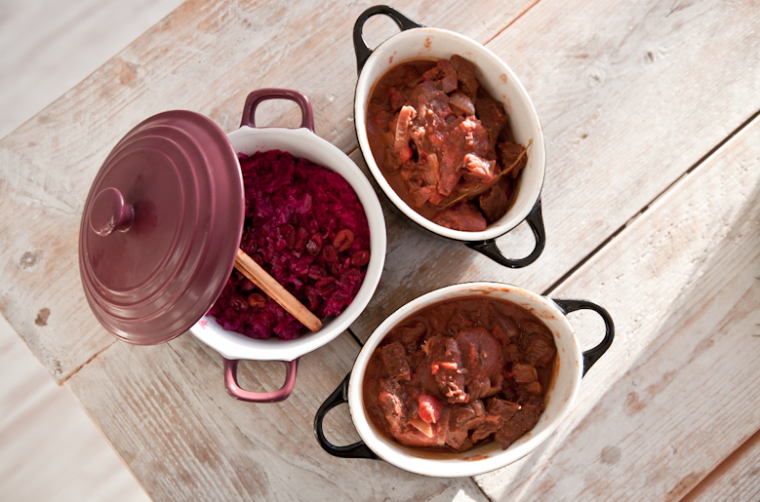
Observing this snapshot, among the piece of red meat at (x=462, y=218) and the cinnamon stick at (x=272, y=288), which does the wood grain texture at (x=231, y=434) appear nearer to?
the cinnamon stick at (x=272, y=288)

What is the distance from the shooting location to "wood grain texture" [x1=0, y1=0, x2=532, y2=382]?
1.87m

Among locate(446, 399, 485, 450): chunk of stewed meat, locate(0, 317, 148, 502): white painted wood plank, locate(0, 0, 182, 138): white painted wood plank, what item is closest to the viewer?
locate(446, 399, 485, 450): chunk of stewed meat

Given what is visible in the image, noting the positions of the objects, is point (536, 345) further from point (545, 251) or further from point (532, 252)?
point (545, 251)

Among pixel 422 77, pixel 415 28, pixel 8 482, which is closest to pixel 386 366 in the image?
pixel 422 77

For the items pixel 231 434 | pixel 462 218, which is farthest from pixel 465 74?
pixel 231 434

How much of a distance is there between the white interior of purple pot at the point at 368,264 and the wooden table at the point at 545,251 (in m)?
0.31

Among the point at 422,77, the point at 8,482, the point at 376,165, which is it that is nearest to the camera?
the point at 376,165

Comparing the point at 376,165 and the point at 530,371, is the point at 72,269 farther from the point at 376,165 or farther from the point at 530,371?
the point at 530,371

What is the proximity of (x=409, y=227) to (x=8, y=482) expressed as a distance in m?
2.49

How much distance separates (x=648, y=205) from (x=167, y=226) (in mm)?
1858

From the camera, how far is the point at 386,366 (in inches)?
61.7

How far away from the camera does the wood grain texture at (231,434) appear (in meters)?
1.82

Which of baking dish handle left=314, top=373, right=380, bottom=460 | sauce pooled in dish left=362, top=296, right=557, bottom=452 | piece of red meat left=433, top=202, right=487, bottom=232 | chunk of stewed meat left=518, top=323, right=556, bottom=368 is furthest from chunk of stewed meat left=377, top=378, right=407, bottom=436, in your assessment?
piece of red meat left=433, top=202, right=487, bottom=232

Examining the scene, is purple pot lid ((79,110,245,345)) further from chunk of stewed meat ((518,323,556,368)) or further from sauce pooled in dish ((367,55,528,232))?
chunk of stewed meat ((518,323,556,368))
